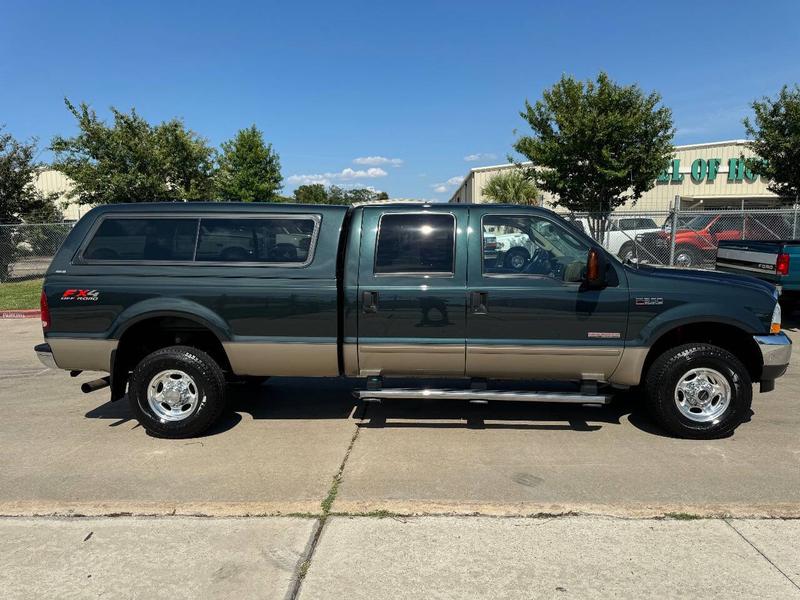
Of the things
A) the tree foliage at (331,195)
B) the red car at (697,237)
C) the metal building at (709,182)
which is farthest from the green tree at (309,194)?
the red car at (697,237)

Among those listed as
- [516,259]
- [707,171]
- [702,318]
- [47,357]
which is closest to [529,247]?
[516,259]

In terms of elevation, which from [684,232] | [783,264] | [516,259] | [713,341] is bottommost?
[713,341]

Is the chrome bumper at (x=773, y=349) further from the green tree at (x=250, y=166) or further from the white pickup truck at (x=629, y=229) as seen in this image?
the green tree at (x=250, y=166)

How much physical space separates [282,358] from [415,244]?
149 centimetres

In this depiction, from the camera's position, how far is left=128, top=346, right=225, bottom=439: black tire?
470 cm

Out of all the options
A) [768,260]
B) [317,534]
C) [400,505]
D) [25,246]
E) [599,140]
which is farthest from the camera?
[25,246]

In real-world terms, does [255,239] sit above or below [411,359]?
above

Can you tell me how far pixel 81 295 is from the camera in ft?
15.2

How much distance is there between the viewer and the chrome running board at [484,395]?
4535mm

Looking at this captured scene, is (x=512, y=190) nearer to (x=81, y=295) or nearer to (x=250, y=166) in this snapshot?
(x=250, y=166)

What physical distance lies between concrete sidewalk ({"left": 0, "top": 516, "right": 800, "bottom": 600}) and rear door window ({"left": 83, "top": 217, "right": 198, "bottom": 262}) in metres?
2.19

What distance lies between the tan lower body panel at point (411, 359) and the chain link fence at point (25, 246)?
51.3ft

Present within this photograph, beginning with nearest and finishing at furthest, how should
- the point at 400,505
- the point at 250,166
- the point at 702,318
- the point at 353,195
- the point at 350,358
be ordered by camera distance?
the point at 400,505
the point at 702,318
the point at 350,358
the point at 250,166
the point at 353,195

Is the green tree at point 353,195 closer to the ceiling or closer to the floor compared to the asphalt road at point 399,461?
closer to the ceiling
